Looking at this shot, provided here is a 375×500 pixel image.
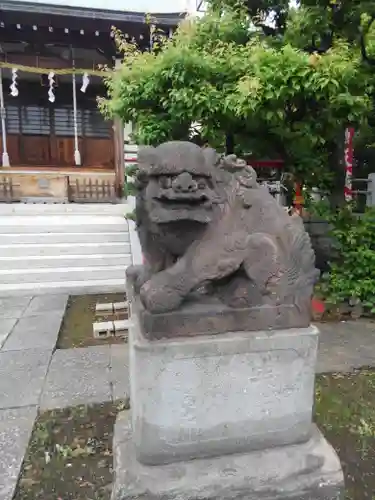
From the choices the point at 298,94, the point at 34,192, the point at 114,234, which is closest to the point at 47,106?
the point at 34,192

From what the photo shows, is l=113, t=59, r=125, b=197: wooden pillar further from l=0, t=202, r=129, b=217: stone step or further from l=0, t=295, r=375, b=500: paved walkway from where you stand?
l=0, t=295, r=375, b=500: paved walkway

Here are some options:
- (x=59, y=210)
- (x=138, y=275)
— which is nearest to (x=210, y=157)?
(x=138, y=275)

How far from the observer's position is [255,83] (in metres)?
3.42

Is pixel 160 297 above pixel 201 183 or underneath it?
underneath

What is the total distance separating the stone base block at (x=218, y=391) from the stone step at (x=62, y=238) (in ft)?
17.0

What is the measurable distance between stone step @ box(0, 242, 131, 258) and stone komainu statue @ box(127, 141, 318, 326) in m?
4.85

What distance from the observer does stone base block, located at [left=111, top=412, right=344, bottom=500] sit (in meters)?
1.88

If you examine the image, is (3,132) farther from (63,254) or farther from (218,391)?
(218,391)

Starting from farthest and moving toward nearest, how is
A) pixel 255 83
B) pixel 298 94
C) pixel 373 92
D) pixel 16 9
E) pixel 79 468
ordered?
pixel 16 9
pixel 373 92
pixel 298 94
pixel 255 83
pixel 79 468

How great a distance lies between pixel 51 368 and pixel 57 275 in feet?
9.15

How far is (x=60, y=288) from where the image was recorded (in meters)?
6.02

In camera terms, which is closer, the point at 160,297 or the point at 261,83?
the point at 160,297

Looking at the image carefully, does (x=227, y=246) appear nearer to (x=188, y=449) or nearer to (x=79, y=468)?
(x=188, y=449)

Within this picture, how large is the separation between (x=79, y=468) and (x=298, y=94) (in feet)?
11.4
